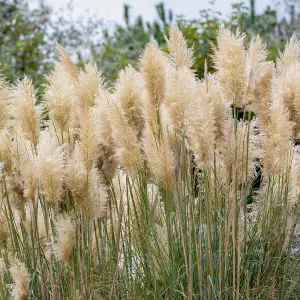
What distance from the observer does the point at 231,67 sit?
11.9 ft

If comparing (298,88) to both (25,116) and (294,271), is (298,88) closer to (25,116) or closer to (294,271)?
(294,271)

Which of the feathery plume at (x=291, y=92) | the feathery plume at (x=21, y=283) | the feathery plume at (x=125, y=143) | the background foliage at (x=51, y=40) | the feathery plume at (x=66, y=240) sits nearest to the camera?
the feathery plume at (x=21, y=283)

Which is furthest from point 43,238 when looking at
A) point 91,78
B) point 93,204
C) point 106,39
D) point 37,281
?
point 106,39

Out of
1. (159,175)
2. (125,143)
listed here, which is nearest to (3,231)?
(125,143)

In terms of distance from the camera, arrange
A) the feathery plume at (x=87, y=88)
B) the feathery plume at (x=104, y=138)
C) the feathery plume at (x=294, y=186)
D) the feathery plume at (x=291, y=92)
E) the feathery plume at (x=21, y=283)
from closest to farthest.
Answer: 1. the feathery plume at (x=21, y=283)
2. the feathery plume at (x=291, y=92)
3. the feathery plume at (x=104, y=138)
4. the feathery plume at (x=87, y=88)
5. the feathery plume at (x=294, y=186)

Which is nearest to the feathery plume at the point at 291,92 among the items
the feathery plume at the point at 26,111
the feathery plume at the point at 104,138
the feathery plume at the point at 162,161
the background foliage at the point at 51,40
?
the feathery plume at the point at 162,161

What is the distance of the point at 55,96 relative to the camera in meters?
4.00

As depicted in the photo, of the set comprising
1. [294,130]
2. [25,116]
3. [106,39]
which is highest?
[106,39]

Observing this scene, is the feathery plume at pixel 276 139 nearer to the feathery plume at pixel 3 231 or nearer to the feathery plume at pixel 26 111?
the feathery plume at pixel 26 111

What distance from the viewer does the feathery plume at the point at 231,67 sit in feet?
11.9

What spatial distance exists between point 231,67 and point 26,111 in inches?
45.4

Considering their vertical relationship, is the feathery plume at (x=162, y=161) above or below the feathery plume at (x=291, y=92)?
below

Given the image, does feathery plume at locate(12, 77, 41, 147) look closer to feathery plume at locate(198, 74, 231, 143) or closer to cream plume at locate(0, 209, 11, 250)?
cream plume at locate(0, 209, 11, 250)

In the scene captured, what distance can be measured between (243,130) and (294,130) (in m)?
0.29
